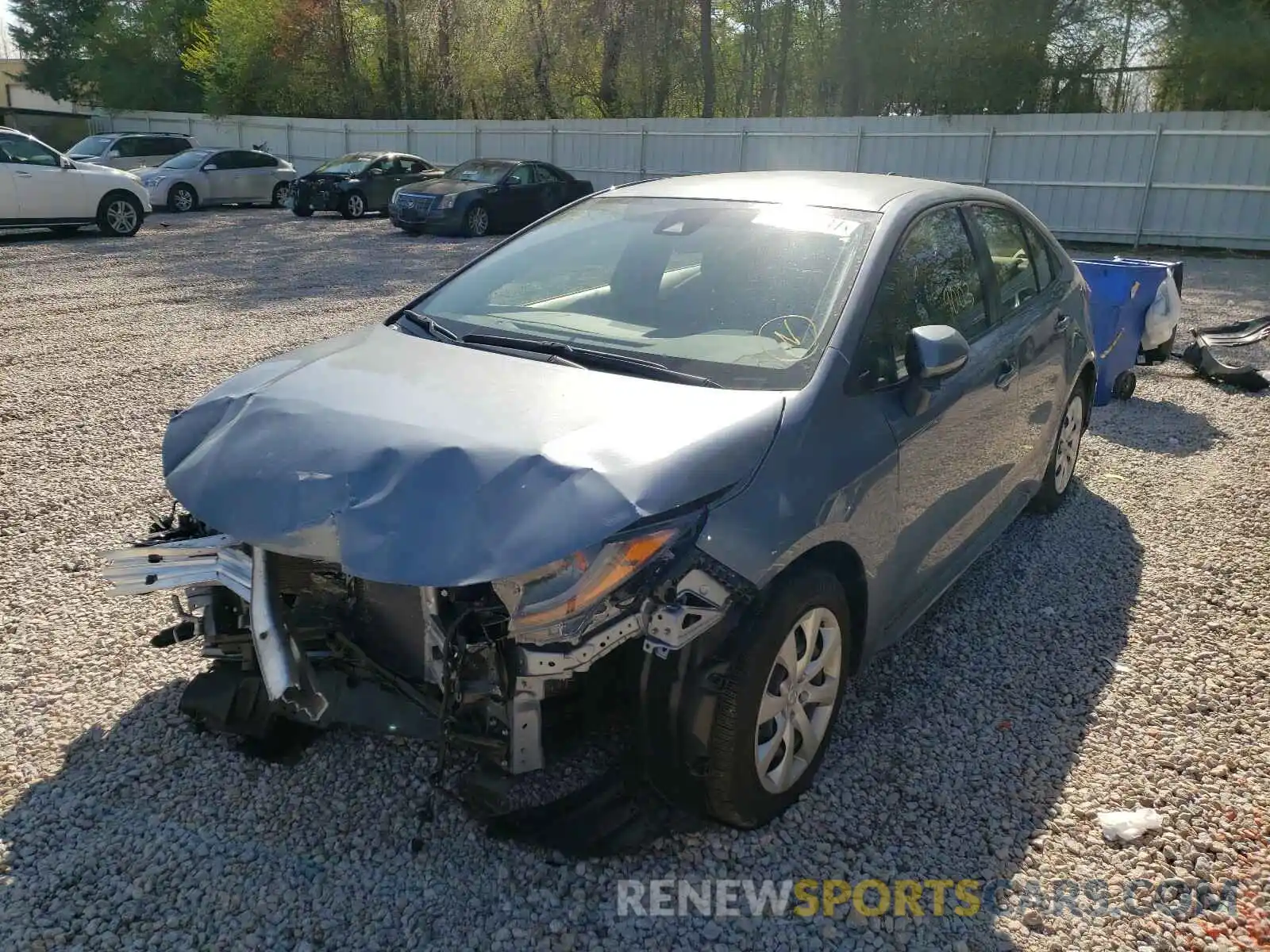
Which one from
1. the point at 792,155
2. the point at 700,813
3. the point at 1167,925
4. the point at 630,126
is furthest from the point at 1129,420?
the point at 630,126

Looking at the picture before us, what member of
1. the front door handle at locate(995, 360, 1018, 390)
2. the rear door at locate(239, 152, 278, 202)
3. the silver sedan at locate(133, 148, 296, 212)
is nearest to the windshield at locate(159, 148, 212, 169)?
the silver sedan at locate(133, 148, 296, 212)

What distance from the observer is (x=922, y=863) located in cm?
266

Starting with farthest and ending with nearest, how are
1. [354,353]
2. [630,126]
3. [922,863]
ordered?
1. [630,126]
2. [354,353]
3. [922,863]

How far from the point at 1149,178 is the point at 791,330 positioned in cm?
1688

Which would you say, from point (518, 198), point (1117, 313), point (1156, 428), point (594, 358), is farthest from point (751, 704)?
point (518, 198)

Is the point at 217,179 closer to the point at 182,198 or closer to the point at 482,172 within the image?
the point at 182,198

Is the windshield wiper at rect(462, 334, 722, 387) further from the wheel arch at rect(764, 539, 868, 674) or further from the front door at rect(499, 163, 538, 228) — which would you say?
the front door at rect(499, 163, 538, 228)

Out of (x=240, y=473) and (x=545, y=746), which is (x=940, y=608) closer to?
(x=545, y=746)

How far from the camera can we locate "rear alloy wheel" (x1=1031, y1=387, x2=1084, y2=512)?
16.1 feet

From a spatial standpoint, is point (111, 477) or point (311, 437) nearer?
point (311, 437)

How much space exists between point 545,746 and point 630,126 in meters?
23.0

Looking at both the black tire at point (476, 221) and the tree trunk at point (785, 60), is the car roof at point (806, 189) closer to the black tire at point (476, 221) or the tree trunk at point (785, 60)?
the black tire at point (476, 221)

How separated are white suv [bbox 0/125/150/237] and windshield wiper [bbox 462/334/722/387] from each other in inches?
569

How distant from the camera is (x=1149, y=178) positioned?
16.9 m
